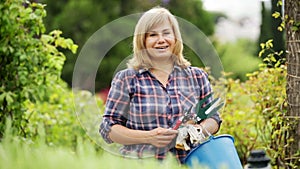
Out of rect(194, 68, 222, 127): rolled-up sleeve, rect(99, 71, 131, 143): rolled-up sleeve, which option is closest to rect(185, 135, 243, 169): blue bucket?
rect(194, 68, 222, 127): rolled-up sleeve

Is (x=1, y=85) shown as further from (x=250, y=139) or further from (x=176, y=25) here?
(x=250, y=139)

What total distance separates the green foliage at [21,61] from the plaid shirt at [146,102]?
37.9 inches

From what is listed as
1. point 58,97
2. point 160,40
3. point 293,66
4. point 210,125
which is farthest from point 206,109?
point 58,97

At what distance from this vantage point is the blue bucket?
2430 mm

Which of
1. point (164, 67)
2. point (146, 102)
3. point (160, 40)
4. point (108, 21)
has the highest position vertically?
point (108, 21)

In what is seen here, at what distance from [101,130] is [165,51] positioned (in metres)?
0.47

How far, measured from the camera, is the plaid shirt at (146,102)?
8.82 feet

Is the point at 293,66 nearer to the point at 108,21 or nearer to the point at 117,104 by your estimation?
the point at 117,104

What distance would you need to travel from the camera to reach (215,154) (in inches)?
96.2

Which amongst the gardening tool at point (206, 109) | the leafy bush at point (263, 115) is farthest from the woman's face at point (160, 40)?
the leafy bush at point (263, 115)

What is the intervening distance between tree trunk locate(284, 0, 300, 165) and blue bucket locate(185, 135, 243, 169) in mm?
972

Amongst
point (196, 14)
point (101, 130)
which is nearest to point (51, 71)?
point (101, 130)

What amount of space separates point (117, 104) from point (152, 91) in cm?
17

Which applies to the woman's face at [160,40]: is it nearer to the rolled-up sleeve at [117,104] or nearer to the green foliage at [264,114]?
the rolled-up sleeve at [117,104]
